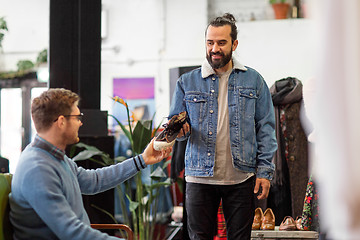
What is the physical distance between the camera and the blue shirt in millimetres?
1992

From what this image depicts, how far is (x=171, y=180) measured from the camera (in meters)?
4.78

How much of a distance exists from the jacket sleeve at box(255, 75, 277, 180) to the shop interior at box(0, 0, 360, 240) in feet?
1.10

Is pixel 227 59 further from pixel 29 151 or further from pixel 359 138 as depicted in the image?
pixel 359 138

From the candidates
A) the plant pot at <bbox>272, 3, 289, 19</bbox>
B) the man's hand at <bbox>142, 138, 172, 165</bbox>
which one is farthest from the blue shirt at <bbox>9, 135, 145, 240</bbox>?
the plant pot at <bbox>272, 3, 289, 19</bbox>

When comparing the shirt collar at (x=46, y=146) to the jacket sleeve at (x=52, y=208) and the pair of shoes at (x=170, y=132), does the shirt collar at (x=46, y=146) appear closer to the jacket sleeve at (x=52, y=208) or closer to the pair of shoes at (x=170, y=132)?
the jacket sleeve at (x=52, y=208)

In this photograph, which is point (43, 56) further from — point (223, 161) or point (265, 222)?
point (223, 161)

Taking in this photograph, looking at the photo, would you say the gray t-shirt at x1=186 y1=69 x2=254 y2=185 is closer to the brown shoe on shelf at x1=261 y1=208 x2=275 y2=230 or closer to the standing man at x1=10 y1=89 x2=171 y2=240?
the standing man at x1=10 y1=89 x2=171 y2=240

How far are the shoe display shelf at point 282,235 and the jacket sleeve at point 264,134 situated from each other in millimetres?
1283

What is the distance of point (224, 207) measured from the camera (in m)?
2.73

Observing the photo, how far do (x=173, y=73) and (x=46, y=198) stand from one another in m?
3.16

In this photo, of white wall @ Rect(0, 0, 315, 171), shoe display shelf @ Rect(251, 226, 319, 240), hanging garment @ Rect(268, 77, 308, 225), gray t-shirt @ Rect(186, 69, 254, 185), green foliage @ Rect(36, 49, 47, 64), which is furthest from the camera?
white wall @ Rect(0, 0, 315, 171)

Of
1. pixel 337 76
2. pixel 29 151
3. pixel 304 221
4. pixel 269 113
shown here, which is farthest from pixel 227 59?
pixel 337 76

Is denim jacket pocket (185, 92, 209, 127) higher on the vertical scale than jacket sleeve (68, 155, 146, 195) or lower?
higher

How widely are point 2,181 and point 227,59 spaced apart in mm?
1248
